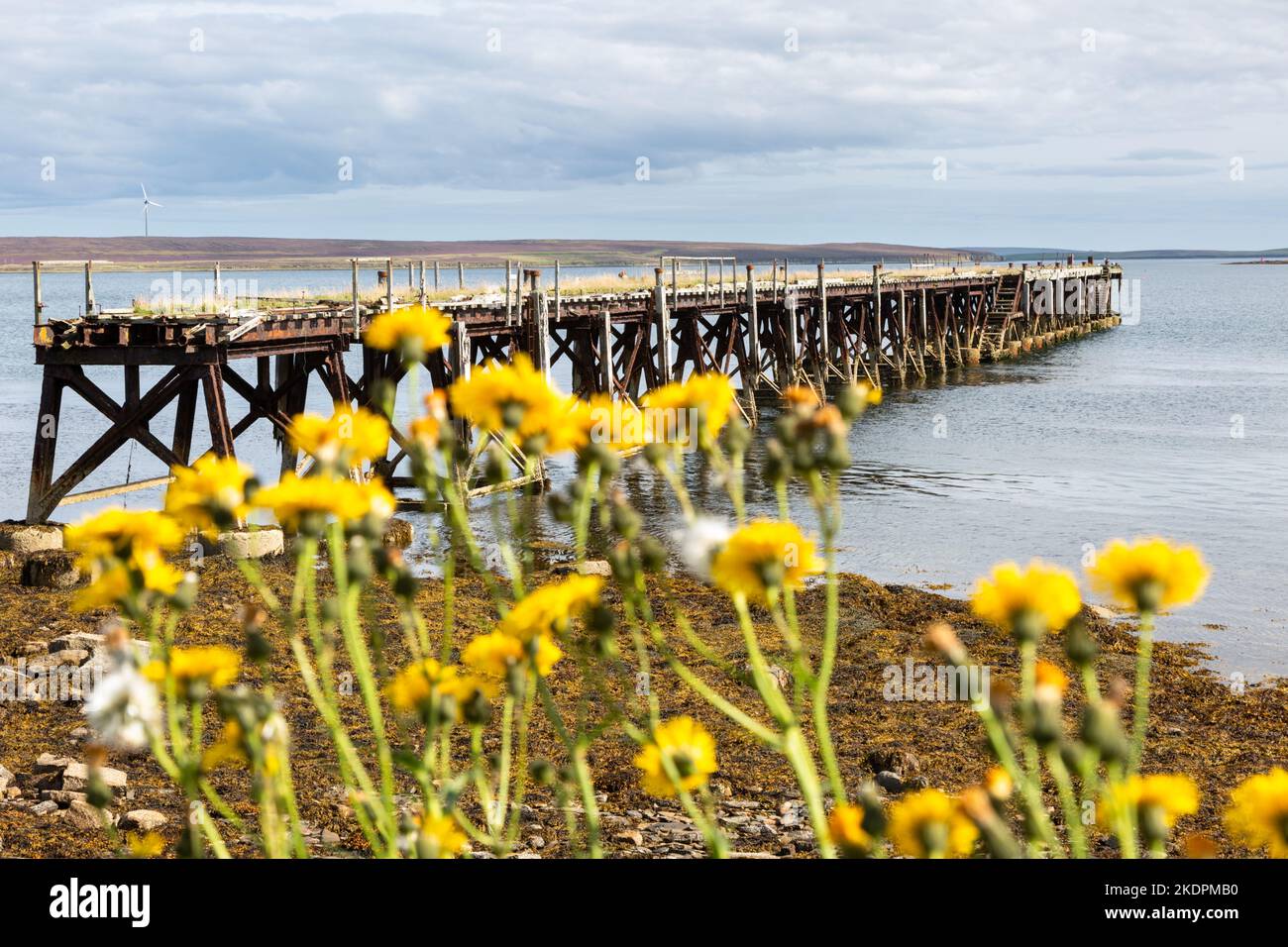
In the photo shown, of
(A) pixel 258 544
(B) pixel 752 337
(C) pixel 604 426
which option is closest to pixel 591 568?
(A) pixel 258 544

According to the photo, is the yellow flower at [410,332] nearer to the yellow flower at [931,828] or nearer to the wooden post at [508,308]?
the yellow flower at [931,828]

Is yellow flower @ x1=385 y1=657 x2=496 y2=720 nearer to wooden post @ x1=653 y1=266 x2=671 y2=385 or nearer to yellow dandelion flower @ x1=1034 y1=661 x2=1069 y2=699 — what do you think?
yellow dandelion flower @ x1=1034 y1=661 x2=1069 y2=699

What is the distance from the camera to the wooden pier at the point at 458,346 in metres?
17.2

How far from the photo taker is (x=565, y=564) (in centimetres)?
1677

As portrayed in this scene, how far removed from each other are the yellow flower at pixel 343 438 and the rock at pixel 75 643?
32.7ft

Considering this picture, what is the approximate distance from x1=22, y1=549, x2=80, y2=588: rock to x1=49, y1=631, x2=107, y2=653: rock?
3.52 meters

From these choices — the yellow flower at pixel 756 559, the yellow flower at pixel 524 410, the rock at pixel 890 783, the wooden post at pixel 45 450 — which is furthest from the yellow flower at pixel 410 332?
the wooden post at pixel 45 450

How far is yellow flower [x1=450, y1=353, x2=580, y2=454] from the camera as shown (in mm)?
1913

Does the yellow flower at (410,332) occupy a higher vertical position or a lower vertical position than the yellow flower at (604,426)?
higher

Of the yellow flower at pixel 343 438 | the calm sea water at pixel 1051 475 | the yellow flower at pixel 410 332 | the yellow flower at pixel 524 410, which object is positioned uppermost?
the yellow flower at pixel 410 332

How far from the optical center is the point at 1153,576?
1602mm
